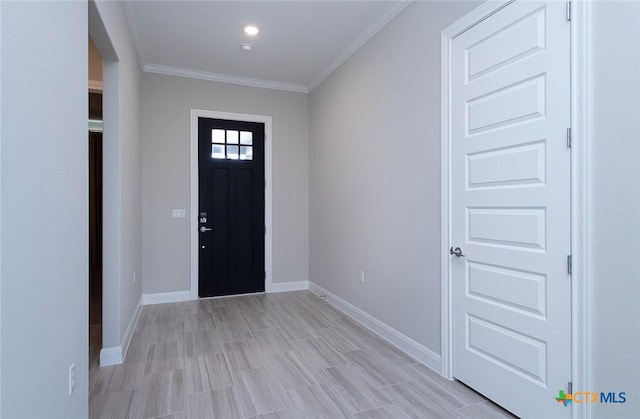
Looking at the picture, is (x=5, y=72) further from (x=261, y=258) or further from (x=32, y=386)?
(x=261, y=258)

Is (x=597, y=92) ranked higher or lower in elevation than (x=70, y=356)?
higher

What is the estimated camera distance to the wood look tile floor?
79.7 inches

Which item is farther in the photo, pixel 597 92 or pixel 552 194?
pixel 552 194

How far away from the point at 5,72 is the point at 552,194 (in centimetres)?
226

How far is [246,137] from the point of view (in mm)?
4754

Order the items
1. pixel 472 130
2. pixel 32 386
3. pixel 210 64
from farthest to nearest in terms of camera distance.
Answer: pixel 210 64 < pixel 472 130 < pixel 32 386

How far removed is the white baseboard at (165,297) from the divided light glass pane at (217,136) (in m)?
2.08

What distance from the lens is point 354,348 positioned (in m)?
2.91

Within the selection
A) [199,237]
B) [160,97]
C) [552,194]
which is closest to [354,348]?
[552,194]

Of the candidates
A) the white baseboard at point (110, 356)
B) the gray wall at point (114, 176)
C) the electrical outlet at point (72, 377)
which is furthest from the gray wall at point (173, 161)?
the electrical outlet at point (72, 377)

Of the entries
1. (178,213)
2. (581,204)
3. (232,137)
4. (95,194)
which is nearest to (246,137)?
(232,137)

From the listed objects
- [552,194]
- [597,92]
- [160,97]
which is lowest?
[552,194]

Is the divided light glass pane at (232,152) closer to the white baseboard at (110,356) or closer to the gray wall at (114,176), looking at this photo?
the gray wall at (114,176)

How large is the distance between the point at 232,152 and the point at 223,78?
3.30 feet
